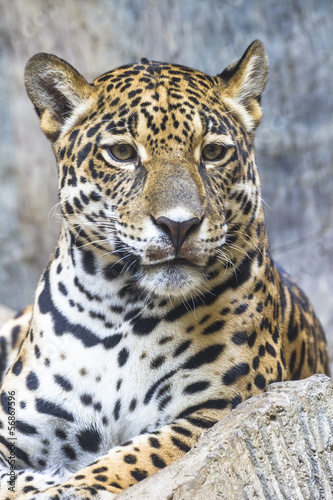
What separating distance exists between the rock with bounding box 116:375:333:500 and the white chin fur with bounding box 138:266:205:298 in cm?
95

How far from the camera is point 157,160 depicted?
4953mm

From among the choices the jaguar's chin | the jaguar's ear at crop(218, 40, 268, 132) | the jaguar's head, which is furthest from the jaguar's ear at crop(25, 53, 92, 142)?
the jaguar's chin

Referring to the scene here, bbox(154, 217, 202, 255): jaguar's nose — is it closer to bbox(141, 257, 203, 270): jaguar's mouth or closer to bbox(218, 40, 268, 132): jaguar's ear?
bbox(141, 257, 203, 270): jaguar's mouth

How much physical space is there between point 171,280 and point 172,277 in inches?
0.8

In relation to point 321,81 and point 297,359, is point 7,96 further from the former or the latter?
point 297,359

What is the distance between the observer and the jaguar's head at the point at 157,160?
473 centimetres

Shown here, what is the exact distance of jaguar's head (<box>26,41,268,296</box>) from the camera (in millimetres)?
4727

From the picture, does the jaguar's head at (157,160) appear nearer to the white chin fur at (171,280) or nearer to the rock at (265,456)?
the white chin fur at (171,280)

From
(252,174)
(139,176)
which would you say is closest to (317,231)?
(252,174)

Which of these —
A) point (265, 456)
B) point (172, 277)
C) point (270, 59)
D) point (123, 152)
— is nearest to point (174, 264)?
point (172, 277)

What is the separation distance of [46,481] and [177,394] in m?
0.93

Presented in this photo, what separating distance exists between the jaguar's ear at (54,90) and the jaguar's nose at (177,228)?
1197 millimetres

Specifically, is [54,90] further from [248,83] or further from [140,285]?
[140,285]

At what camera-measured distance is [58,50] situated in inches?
472
